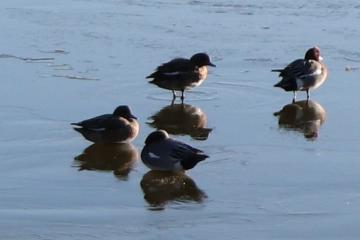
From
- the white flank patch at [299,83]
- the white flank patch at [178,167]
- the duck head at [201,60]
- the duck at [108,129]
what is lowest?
the white flank patch at [178,167]

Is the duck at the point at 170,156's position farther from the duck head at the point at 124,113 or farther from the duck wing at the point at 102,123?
the duck head at the point at 124,113

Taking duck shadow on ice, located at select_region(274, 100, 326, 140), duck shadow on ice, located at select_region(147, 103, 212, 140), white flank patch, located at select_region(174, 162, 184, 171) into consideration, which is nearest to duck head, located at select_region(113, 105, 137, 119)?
duck shadow on ice, located at select_region(147, 103, 212, 140)

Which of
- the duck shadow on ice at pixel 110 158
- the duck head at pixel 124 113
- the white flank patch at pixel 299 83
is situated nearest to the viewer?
the duck shadow on ice at pixel 110 158

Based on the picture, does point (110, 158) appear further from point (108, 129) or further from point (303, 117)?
point (303, 117)

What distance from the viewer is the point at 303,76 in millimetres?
11969

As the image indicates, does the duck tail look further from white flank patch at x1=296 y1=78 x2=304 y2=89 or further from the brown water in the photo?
white flank patch at x1=296 y1=78 x2=304 y2=89

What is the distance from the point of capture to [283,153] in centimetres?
944

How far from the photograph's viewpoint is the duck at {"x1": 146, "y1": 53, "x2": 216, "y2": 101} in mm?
12086

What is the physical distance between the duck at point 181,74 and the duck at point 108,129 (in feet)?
7.22

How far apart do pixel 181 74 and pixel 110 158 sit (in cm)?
286

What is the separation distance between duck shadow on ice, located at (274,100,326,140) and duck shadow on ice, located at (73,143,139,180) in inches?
73.5

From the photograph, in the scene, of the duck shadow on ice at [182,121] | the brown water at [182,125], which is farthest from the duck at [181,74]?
the duck shadow on ice at [182,121]

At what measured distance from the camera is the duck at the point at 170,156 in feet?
28.7

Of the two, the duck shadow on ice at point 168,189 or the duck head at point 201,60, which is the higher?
the duck head at point 201,60
